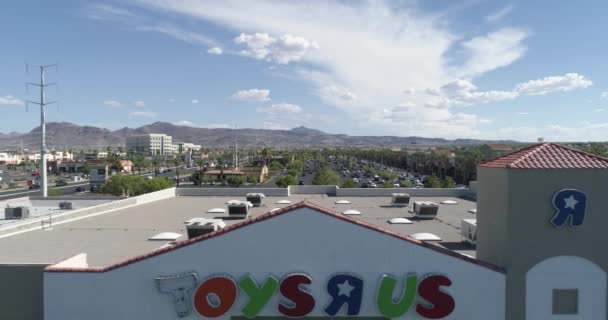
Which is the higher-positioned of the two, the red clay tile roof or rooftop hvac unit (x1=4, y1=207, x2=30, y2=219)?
the red clay tile roof

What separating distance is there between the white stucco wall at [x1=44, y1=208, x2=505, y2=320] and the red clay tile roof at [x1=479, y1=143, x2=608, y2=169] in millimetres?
3956

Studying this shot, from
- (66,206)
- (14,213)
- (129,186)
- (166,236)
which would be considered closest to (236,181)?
(129,186)

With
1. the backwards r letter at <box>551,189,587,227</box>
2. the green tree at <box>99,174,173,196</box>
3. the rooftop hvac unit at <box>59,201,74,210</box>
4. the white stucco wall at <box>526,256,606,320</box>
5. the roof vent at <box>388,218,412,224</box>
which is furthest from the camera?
the green tree at <box>99,174,173,196</box>

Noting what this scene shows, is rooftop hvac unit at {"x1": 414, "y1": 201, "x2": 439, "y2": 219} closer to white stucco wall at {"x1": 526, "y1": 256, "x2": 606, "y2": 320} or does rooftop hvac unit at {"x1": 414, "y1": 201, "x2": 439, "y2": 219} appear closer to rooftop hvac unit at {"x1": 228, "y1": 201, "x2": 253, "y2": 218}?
rooftop hvac unit at {"x1": 228, "y1": 201, "x2": 253, "y2": 218}

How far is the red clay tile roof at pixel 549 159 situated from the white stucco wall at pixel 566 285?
3257 mm

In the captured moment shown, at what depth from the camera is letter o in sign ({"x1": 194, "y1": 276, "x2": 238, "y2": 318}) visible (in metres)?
14.3

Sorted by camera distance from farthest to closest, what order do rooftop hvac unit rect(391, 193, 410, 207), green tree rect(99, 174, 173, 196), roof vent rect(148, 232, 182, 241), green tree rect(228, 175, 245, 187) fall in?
green tree rect(228, 175, 245, 187), green tree rect(99, 174, 173, 196), rooftop hvac unit rect(391, 193, 410, 207), roof vent rect(148, 232, 182, 241)

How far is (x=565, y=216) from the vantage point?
14195 mm

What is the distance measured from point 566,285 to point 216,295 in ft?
40.5

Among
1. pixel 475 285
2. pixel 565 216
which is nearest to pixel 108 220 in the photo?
pixel 475 285

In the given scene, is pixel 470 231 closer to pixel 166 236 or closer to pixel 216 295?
pixel 216 295

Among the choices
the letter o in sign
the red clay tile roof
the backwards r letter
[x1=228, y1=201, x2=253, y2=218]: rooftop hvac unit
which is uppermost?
the red clay tile roof

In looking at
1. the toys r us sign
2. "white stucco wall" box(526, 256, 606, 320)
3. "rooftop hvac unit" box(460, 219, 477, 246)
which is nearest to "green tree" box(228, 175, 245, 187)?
"rooftop hvac unit" box(460, 219, 477, 246)

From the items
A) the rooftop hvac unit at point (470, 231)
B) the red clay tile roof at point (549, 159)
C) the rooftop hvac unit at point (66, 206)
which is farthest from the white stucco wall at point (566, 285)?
the rooftop hvac unit at point (66, 206)
